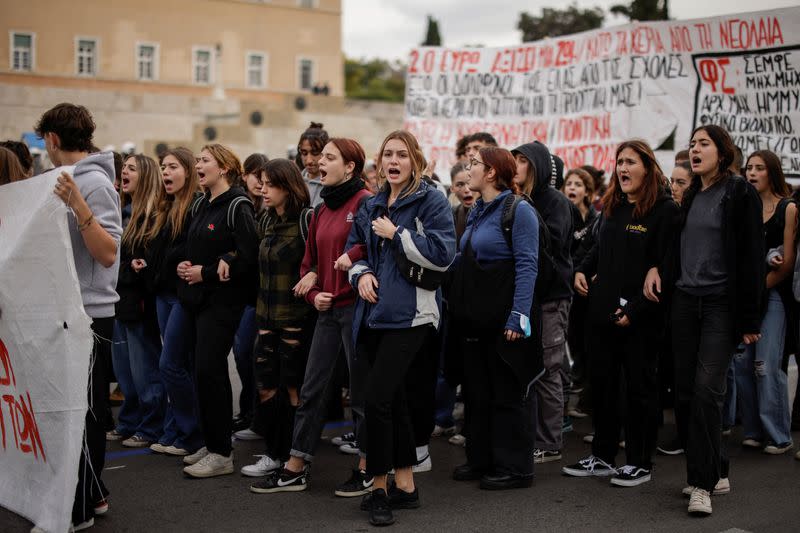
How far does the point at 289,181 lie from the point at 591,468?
106 inches

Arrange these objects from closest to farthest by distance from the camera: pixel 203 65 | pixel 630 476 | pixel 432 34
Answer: pixel 630 476 < pixel 203 65 < pixel 432 34

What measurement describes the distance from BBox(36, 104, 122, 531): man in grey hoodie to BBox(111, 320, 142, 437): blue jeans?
6.73 feet

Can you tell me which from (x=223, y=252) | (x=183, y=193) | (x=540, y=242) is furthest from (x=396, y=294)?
(x=183, y=193)

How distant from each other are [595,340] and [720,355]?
908 millimetres

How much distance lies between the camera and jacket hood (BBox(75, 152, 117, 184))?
5.05 metres

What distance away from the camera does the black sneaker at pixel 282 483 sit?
5.86 meters

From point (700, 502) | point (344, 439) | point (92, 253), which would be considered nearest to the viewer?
point (92, 253)

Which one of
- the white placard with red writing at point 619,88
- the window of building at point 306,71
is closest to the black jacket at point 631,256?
the white placard with red writing at point 619,88

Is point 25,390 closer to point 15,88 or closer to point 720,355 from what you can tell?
point 720,355

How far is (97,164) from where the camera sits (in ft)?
16.8

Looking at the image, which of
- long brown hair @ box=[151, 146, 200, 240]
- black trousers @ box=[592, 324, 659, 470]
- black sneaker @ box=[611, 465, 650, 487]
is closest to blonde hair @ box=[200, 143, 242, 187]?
long brown hair @ box=[151, 146, 200, 240]

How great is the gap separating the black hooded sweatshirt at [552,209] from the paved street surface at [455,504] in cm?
124

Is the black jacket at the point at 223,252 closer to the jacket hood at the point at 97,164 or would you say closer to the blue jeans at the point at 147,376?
the blue jeans at the point at 147,376

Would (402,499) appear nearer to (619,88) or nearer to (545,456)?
(545,456)
